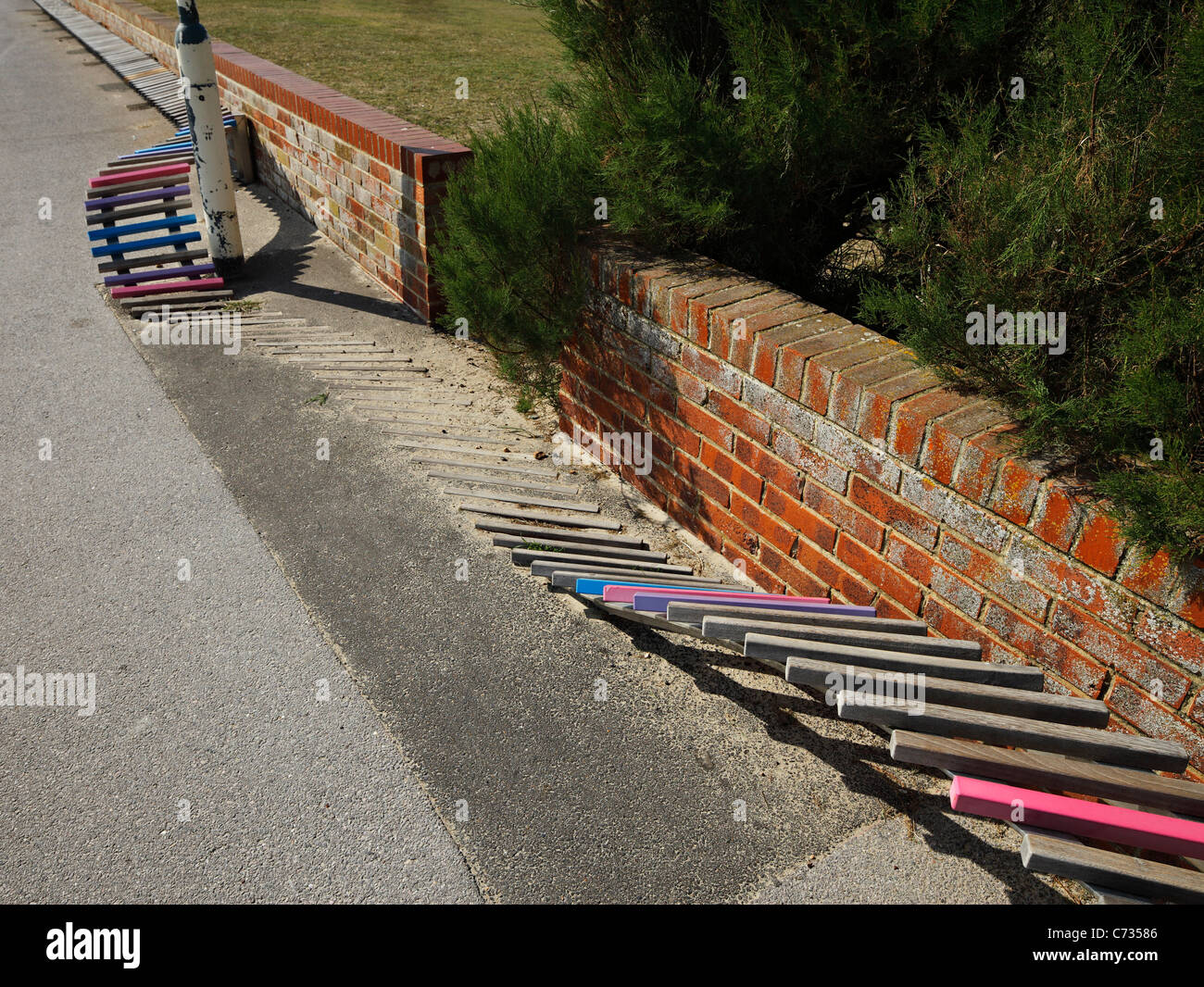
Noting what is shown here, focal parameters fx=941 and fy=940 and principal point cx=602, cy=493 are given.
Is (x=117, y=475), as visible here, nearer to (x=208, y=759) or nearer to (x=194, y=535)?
(x=194, y=535)

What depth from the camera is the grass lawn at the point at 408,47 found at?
9414 mm

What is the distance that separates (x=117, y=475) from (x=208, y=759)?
2105mm

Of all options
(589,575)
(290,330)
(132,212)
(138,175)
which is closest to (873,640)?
(589,575)

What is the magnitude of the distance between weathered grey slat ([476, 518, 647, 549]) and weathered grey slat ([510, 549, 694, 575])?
0.20 metres

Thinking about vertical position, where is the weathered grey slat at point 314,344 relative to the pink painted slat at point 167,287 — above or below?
below

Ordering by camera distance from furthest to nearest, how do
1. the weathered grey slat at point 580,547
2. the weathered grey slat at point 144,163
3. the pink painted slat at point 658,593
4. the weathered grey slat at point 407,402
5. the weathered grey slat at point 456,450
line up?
the weathered grey slat at point 144,163 < the weathered grey slat at point 407,402 < the weathered grey slat at point 456,450 < the weathered grey slat at point 580,547 < the pink painted slat at point 658,593

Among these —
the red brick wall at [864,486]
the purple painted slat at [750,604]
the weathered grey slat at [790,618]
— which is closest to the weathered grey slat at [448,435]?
the red brick wall at [864,486]

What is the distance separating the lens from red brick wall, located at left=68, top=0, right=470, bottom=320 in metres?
5.66

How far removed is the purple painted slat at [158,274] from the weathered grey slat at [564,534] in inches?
154

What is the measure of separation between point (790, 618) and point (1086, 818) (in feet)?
3.29

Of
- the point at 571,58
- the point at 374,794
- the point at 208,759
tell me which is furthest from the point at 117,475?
the point at 571,58

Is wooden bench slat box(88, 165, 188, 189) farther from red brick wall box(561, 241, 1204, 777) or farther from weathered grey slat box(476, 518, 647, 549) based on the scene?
weathered grey slat box(476, 518, 647, 549)

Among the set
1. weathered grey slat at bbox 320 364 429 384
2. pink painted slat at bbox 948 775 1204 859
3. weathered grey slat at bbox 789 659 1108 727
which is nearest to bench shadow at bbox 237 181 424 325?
weathered grey slat at bbox 320 364 429 384

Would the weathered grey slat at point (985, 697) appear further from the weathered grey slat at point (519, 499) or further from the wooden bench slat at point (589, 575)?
the weathered grey slat at point (519, 499)
